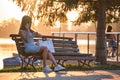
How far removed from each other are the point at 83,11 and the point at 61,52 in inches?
159

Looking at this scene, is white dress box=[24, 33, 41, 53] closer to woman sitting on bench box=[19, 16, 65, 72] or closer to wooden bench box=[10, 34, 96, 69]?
woman sitting on bench box=[19, 16, 65, 72]

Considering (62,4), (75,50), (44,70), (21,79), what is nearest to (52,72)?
(44,70)

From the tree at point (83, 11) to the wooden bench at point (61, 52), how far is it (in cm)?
146

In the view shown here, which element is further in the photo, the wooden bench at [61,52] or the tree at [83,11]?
the tree at [83,11]

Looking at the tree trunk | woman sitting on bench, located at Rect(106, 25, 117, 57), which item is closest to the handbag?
the tree trunk

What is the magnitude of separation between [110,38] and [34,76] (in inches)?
345

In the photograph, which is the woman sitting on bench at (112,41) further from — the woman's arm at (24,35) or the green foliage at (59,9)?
the woman's arm at (24,35)

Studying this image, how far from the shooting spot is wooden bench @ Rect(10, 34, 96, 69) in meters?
12.1

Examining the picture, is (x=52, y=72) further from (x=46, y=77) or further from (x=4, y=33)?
(x=4, y=33)

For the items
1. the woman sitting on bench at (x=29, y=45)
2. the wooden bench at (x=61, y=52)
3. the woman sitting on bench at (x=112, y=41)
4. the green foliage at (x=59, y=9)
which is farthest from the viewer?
the woman sitting on bench at (x=112, y=41)

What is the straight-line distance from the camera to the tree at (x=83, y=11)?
50.9 feet

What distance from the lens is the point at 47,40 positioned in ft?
43.0

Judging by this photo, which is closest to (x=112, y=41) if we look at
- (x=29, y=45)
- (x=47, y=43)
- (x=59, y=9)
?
(x=59, y=9)

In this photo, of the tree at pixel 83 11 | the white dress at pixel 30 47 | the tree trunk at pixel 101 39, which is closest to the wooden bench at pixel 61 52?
the white dress at pixel 30 47
